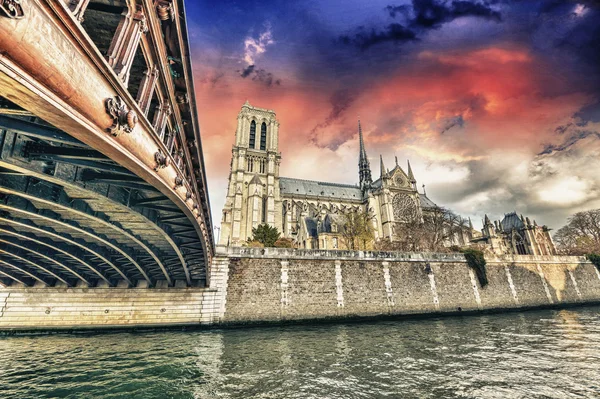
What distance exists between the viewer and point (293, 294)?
58.5 feet

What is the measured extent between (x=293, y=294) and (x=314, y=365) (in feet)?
31.7

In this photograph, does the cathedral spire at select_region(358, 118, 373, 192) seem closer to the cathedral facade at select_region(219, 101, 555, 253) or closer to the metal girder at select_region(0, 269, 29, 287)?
the cathedral facade at select_region(219, 101, 555, 253)

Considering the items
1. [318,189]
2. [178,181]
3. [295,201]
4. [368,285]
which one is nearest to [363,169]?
[318,189]

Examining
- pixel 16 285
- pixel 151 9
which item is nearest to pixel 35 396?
pixel 151 9

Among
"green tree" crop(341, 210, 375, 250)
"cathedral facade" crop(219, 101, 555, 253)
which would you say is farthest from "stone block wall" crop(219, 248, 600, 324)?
"cathedral facade" crop(219, 101, 555, 253)

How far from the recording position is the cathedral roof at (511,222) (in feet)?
162

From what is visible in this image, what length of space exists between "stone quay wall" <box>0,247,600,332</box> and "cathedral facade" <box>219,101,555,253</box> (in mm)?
14407

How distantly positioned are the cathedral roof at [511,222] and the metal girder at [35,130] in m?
63.0

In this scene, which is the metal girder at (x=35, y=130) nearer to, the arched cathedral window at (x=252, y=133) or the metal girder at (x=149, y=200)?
the metal girder at (x=149, y=200)

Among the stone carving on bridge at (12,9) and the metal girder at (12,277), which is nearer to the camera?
the stone carving on bridge at (12,9)

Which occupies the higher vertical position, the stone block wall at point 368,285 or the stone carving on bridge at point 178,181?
the stone carving on bridge at point 178,181

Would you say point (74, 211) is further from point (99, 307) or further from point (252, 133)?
point (252, 133)

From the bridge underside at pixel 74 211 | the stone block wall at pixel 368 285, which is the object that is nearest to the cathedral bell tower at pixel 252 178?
the stone block wall at pixel 368 285

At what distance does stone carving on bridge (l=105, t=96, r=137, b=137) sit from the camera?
2541 millimetres
